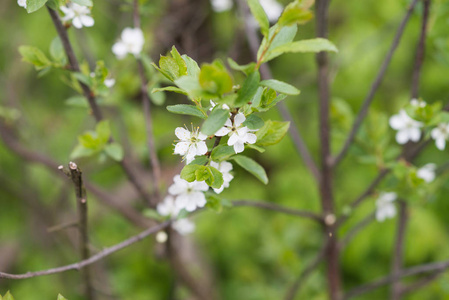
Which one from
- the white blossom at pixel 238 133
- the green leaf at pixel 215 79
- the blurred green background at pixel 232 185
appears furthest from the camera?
the blurred green background at pixel 232 185

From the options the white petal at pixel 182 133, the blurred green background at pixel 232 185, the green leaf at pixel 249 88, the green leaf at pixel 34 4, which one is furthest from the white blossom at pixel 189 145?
the blurred green background at pixel 232 185

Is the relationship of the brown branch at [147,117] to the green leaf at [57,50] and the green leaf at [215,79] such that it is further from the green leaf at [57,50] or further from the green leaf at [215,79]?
the green leaf at [215,79]

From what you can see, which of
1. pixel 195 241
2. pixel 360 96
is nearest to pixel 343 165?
pixel 360 96

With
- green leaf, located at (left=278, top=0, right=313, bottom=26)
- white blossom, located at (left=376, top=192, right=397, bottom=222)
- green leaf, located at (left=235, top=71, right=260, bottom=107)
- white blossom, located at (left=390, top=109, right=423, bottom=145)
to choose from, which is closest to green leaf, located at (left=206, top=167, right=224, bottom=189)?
A: green leaf, located at (left=235, top=71, right=260, bottom=107)

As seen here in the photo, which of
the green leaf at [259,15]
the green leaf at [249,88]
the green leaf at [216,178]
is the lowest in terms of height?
the green leaf at [216,178]

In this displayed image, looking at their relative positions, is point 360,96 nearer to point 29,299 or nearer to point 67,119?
point 67,119

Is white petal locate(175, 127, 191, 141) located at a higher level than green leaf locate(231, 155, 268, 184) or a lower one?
higher

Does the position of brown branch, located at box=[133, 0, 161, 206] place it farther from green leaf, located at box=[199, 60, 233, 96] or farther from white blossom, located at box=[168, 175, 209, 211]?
green leaf, located at box=[199, 60, 233, 96]

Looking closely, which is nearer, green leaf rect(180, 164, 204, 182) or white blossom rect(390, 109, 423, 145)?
green leaf rect(180, 164, 204, 182)
